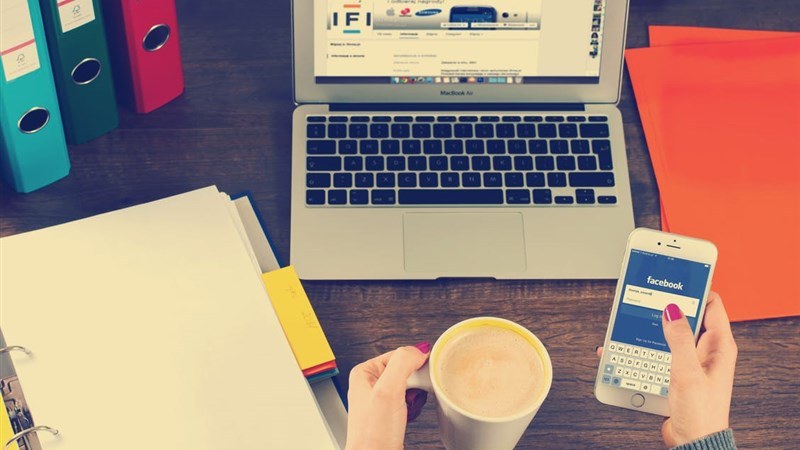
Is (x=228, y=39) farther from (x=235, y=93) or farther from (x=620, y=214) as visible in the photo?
(x=620, y=214)

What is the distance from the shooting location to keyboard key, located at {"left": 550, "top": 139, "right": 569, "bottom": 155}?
1.18 meters

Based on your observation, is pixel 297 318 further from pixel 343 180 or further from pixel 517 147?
pixel 517 147

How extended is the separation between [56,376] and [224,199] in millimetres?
264

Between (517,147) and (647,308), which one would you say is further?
(517,147)

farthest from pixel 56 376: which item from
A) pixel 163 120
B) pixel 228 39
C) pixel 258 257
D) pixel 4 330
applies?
pixel 228 39

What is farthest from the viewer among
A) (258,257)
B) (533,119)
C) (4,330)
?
(533,119)

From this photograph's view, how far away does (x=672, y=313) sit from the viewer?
0.93 m

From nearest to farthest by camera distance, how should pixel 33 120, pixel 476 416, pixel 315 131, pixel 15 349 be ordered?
pixel 476 416 → pixel 15 349 → pixel 33 120 → pixel 315 131

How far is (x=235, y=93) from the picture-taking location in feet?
4.20

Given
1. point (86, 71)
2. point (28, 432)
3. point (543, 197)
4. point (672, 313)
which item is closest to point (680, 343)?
point (672, 313)

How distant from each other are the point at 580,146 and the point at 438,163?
17cm

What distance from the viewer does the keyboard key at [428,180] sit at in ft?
3.80

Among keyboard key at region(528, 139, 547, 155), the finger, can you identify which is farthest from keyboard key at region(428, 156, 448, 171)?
the finger

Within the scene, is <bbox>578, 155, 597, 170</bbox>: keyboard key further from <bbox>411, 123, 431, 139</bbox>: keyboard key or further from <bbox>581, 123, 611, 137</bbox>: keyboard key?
<bbox>411, 123, 431, 139</bbox>: keyboard key
